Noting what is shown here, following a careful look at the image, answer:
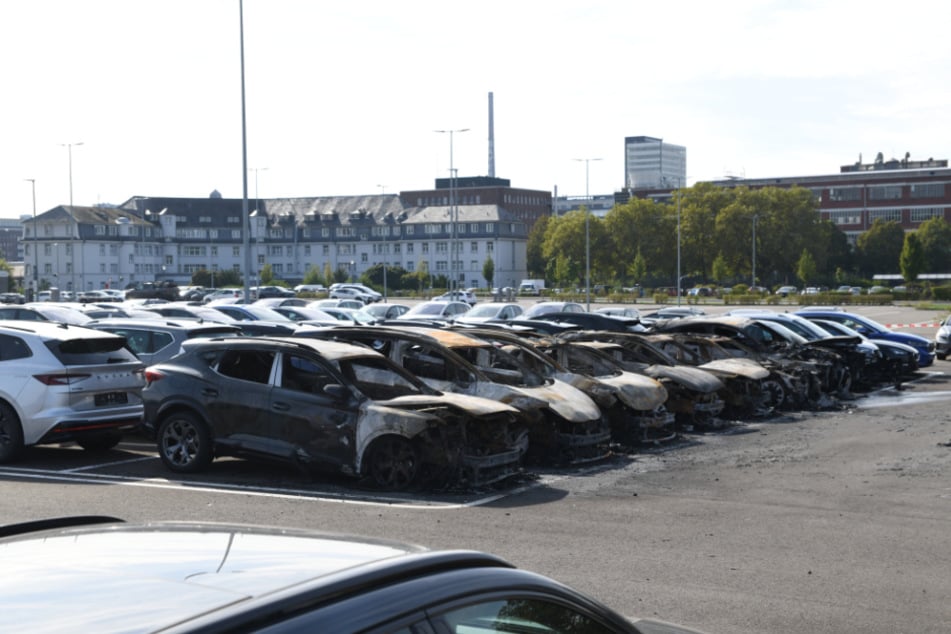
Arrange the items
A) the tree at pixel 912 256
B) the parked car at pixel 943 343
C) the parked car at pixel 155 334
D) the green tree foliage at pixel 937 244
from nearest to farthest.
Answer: the parked car at pixel 155 334 → the parked car at pixel 943 343 → the tree at pixel 912 256 → the green tree foliage at pixel 937 244

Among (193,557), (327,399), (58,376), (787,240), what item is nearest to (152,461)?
(58,376)

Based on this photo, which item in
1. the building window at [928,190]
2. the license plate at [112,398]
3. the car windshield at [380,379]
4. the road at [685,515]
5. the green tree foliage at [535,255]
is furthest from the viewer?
the green tree foliage at [535,255]

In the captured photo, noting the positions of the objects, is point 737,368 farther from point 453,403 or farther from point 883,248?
point 883,248

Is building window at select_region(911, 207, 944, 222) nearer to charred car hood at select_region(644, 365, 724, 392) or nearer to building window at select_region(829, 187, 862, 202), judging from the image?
building window at select_region(829, 187, 862, 202)

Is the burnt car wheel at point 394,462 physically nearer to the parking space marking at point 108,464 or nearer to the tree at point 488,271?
the parking space marking at point 108,464

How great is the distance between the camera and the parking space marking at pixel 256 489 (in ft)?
37.2

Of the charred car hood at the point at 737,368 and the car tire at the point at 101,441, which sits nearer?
the car tire at the point at 101,441

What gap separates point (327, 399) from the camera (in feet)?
40.3

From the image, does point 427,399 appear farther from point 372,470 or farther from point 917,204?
point 917,204

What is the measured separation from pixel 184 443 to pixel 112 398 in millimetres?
1693

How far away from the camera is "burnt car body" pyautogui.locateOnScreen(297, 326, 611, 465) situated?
14.0m

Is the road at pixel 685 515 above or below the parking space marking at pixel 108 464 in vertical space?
below

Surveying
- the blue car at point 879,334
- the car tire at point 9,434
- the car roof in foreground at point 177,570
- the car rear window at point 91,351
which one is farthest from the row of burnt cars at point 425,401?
the blue car at point 879,334

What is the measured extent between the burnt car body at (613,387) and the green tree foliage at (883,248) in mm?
112194
